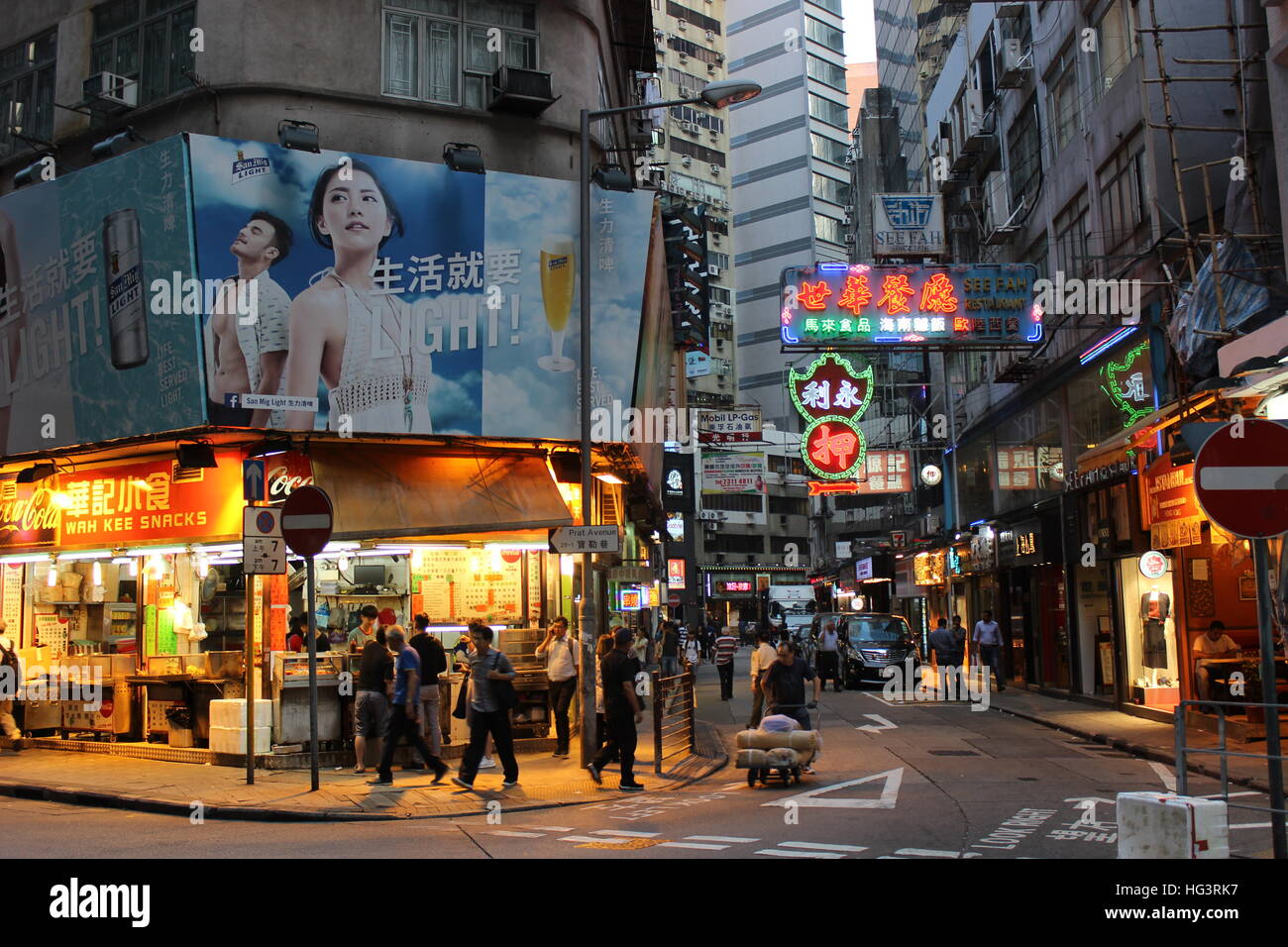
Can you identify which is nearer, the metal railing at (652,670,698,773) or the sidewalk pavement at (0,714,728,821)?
the sidewalk pavement at (0,714,728,821)

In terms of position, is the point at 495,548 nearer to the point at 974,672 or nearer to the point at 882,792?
the point at 882,792

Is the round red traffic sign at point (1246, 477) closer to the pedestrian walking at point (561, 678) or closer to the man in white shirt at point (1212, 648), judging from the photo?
the pedestrian walking at point (561, 678)

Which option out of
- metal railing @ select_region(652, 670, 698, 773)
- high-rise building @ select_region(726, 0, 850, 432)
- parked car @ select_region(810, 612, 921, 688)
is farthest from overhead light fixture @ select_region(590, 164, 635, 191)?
high-rise building @ select_region(726, 0, 850, 432)

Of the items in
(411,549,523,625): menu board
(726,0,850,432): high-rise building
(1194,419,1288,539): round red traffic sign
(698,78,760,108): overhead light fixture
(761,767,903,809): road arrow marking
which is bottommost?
(761,767,903,809): road arrow marking

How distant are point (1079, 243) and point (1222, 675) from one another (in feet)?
36.9

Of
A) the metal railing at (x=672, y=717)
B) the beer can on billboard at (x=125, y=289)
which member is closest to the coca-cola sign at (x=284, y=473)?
the beer can on billboard at (x=125, y=289)

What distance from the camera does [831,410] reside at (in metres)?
28.6

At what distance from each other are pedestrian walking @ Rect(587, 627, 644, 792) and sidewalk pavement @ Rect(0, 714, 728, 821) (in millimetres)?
329

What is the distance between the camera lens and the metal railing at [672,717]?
47.7 ft

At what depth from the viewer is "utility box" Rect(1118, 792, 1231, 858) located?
20.8 feet

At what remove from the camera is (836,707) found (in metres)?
24.7

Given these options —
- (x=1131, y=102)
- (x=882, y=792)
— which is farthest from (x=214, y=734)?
(x=1131, y=102)

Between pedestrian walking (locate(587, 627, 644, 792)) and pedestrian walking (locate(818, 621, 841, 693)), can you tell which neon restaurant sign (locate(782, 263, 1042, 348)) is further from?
pedestrian walking (locate(587, 627, 644, 792))

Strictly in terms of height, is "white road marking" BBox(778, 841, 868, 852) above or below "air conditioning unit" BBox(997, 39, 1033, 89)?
below
